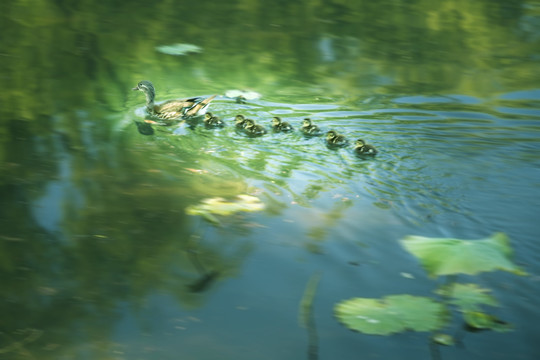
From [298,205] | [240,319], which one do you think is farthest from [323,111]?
[240,319]

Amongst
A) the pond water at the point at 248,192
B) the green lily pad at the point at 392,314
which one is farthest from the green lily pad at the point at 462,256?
the pond water at the point at 248,192

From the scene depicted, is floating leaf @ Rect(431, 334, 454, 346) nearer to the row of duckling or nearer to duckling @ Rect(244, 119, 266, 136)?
the row of duckling

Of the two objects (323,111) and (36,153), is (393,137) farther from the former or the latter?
(36,153)

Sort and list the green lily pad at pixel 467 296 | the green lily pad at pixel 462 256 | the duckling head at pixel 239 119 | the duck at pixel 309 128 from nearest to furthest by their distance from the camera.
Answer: the green lily pad at pixel 462 256 < the green lily pad at pixel 467 296 < the duck at pixel 309 128 < the duckling head at pixel 239 119

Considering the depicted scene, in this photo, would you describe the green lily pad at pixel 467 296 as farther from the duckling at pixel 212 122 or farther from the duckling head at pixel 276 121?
the duckling at pixel 212 122

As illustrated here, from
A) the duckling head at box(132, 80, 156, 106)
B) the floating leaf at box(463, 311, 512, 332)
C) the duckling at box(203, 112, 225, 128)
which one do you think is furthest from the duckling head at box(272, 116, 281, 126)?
the floating leaf at box(463, 311, 512, 332)

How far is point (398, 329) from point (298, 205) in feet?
5.25

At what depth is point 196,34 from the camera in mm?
10031

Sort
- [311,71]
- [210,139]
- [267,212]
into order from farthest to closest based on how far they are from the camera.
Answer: [311,71] → [210,139] → [267,212]

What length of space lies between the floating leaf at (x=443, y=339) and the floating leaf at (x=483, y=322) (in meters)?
0.14

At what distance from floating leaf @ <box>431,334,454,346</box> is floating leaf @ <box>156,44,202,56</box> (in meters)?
A: 6.70

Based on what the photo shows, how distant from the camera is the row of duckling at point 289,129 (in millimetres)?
5461

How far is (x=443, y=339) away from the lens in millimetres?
2904

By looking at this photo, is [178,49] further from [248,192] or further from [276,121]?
[248,192]
